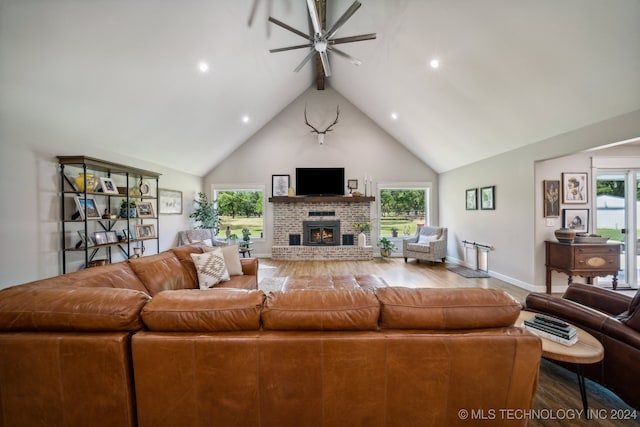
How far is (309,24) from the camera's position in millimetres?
4984

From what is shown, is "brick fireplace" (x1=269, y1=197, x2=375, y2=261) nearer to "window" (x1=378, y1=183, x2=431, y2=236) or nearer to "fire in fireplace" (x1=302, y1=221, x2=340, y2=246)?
"fire in fireplace" (x1=302, y1=221, x2=340, y2=246)

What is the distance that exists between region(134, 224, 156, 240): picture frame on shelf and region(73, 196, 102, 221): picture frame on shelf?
0.86 metres

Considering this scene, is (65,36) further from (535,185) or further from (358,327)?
(535,185)

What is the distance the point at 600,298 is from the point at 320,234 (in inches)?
216

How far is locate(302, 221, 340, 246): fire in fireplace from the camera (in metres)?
7.09

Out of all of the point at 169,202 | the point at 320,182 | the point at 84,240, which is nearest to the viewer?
the point at 84,240

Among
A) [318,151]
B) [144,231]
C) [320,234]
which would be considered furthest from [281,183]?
[144,231]

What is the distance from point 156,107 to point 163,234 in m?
2.73

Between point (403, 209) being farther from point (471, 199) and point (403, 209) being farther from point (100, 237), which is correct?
point (100, 237)

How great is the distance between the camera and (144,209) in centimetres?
461

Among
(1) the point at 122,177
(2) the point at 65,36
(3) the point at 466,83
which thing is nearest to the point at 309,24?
(3) the point at 466,83

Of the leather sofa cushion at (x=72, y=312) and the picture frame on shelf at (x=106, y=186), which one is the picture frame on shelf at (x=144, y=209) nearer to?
the picture frame on shelf at (x=106, y=186)

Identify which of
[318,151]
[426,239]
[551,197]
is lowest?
[426,239]

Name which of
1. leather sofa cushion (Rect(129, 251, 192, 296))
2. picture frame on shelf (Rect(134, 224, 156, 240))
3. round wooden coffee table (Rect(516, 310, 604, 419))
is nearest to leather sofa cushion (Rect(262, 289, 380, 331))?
round wooden coffee table (Rect(516, 310, 604, 419))
